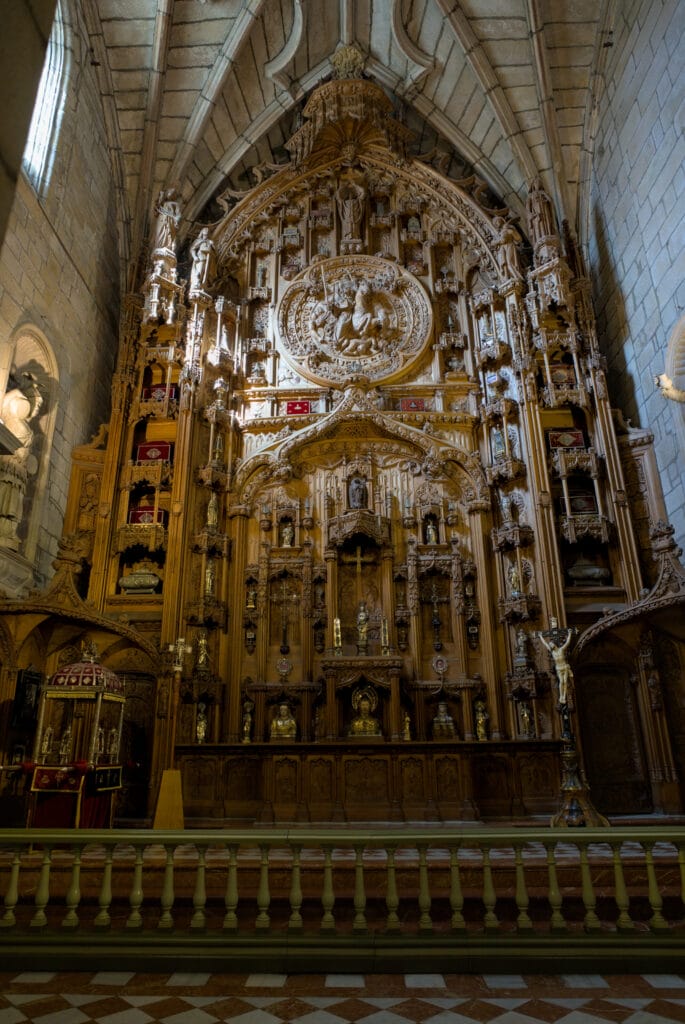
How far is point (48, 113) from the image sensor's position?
14.4 m

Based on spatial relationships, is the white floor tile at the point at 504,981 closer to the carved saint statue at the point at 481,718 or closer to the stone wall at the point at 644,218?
the carved saint statue at the point at 481,718

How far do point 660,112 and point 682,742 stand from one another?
12.5m

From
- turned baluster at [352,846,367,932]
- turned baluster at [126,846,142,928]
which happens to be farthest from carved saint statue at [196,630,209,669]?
turned baluster at [352,846,367,932]

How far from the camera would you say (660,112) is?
13.7 metres

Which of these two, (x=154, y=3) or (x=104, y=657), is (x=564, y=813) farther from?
(x=154, y=3)

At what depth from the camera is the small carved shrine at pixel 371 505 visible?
40.7 feet

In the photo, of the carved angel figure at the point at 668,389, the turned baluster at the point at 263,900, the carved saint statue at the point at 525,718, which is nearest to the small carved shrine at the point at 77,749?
the turned baluster at the point at 263,900

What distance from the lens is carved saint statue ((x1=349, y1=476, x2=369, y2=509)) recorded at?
15580 mm

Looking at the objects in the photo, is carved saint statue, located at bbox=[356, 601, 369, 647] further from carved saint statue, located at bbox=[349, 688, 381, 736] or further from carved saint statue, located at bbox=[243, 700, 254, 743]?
carved saint statue, located at bbox=[243, 700, 254, 743]

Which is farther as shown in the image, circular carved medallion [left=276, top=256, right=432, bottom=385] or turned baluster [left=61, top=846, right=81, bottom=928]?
circular carved medallion [left=276, top=256, right=432, bottom=385]

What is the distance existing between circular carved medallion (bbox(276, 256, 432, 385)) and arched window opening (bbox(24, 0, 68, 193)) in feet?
20.8

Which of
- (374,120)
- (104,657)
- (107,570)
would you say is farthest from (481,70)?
(104,657)

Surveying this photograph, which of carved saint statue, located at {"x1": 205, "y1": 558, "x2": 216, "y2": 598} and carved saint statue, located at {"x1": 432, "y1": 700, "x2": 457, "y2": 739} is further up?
carved saint statue, located at {"x1": 205, "y1": 558, "x2": 216, "y2": 598}

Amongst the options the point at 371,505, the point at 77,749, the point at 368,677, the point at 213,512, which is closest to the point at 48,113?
the point at 213,512
